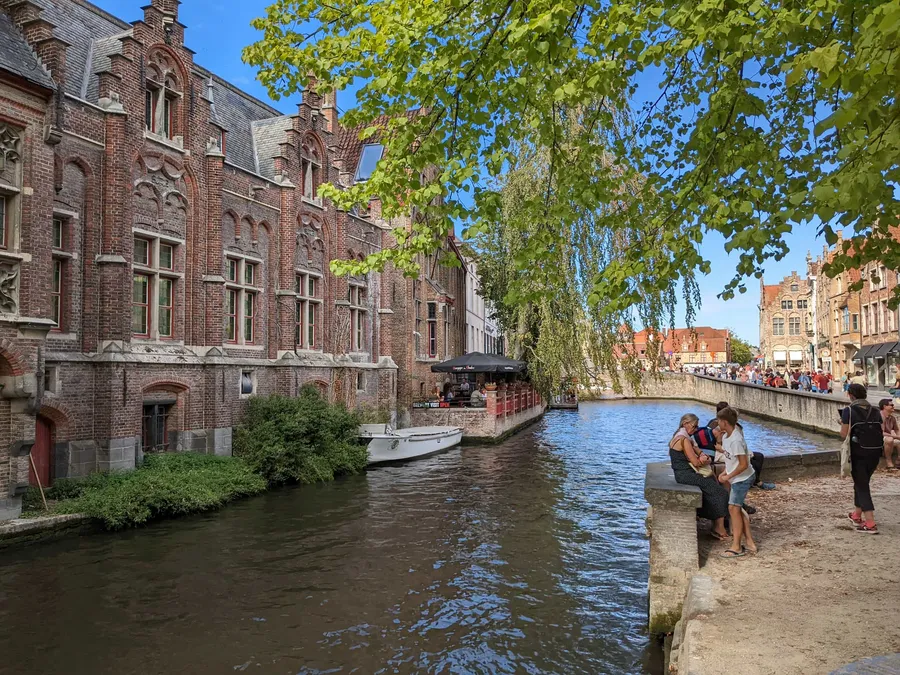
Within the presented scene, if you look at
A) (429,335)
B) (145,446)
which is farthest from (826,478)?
(429,335)

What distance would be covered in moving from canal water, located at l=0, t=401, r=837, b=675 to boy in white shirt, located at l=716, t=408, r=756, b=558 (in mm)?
1468

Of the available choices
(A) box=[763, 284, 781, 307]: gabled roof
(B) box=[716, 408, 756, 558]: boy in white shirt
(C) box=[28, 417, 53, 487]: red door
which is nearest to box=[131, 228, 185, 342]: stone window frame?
(C) box=[28, 417, 53, 487]: red door

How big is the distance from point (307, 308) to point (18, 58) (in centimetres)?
1150

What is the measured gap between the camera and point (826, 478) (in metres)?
11.7

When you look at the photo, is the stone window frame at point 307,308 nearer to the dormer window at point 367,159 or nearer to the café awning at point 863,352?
the dormer window at point 367,159

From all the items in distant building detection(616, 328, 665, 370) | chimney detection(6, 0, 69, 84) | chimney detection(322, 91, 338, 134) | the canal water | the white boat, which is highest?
chimney detection(322, 91, 338, 134)

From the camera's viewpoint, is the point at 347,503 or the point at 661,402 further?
the point at 661,402

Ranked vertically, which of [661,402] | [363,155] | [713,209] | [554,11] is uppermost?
[363,155]

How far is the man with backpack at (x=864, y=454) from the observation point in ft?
25.6

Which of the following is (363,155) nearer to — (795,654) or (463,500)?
(463,500)

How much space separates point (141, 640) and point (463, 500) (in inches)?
346

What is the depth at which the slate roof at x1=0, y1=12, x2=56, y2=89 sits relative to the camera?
1155cm

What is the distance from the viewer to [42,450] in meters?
13.4

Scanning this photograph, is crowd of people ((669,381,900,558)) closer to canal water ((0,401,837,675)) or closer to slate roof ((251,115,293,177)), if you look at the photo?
canal water ((0,401,837,675))
